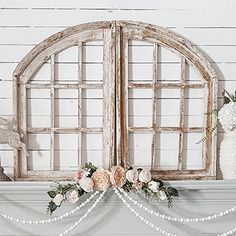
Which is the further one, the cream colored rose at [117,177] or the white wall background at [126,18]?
the white wall background at [126,18]

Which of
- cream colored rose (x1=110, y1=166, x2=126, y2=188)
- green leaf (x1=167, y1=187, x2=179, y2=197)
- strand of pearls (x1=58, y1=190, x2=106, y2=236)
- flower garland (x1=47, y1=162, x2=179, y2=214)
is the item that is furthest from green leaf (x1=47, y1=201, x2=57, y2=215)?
green leaf (x1=167, y1=187, x2=179, y2=197)

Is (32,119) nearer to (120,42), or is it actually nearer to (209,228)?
(120,42)

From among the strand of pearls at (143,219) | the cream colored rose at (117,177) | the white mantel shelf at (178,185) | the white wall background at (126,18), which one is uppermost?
the white wall background at (126,18)

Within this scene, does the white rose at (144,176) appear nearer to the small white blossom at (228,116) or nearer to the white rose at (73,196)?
the white rose at (73,196)

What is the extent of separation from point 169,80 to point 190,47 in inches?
6.8

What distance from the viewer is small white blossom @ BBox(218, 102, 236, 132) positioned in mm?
2340

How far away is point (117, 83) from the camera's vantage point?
2455mm

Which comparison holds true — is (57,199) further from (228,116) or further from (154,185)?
(228,116)

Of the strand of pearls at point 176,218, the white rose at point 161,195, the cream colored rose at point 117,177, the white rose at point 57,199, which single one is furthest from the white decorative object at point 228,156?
the white rose at point 57,199

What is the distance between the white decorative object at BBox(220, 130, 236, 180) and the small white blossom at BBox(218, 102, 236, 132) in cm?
4

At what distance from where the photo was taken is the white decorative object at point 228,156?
2.34 m

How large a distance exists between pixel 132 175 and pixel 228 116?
479mm

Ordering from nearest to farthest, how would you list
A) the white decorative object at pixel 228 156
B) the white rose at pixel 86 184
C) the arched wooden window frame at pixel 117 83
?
the white rose at pixel 86 184 < the white decorative object at pixel 228 156 < the arched wooden window frame at pixel 117 83

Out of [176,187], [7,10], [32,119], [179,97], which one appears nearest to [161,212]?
[176,187]
